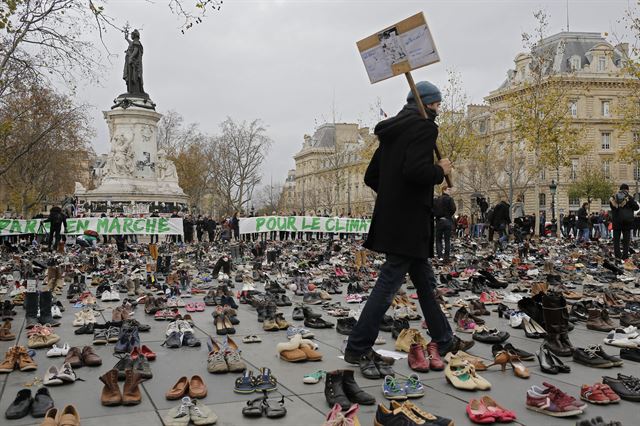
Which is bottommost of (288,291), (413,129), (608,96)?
(288,291)

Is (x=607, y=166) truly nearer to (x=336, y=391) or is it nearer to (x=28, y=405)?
(x=336, y=391)

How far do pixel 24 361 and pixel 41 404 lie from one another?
4.91ft

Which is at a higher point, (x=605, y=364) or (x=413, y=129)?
(x=413, y=129)

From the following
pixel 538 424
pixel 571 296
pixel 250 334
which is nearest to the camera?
pixel 538 424

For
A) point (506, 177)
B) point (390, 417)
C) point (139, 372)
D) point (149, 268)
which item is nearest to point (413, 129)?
point (390, 417)

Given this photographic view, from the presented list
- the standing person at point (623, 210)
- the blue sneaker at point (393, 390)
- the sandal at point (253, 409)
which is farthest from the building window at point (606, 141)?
the sandal at point (253, 409)

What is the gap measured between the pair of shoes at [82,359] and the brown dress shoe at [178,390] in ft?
4.42

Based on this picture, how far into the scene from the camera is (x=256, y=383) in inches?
193

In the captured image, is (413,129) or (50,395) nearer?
(50,395)

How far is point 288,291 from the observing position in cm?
1218

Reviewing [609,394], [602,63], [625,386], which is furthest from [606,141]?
[609,394]

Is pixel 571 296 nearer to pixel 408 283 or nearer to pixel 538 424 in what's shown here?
pixel 408 283

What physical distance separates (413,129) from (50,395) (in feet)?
11.9

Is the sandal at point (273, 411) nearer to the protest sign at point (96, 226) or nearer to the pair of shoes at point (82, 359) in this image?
the pair of shoes at point (82, 359)
